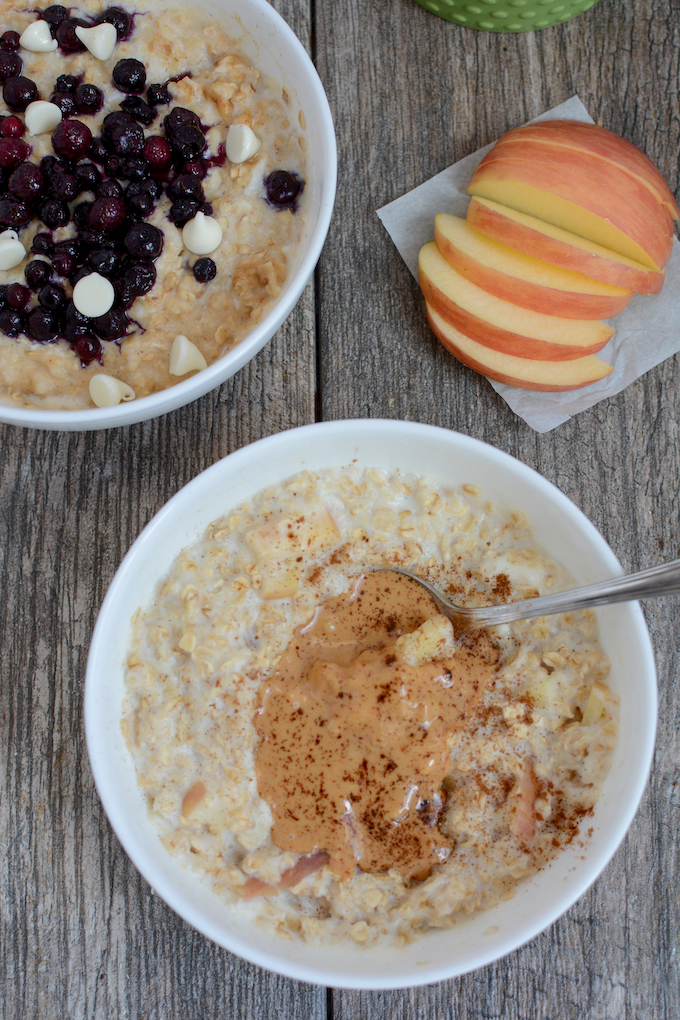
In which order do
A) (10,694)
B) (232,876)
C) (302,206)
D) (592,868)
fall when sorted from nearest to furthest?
1. (592,868)
2. (232,876)
3. (302,206)
4. (10,694)

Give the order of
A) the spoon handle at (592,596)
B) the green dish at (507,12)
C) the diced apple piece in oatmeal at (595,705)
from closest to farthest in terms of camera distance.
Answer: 1. the spoon handle at (592,596)
2. the diced apple piece in oatmeal at (595,705)
3. the green dish at (507,12)

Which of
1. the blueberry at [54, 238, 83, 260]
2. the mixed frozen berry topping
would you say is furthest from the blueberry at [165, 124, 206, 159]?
the blueberry at [54, 238, 83, 260]

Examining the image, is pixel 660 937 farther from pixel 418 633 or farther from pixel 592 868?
pixel 418 633

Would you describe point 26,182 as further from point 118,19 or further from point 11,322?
point 118,19

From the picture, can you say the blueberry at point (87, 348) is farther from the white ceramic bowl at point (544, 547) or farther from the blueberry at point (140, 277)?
the white ceramic bowl at point (544, 547)

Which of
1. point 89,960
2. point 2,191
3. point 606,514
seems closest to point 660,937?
point 606,514

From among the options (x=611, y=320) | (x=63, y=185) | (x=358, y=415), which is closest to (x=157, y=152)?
(x=63, y=185)

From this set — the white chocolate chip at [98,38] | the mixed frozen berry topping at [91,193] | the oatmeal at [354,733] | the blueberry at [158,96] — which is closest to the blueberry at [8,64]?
the mixed frozen berry topping at [91,193]
